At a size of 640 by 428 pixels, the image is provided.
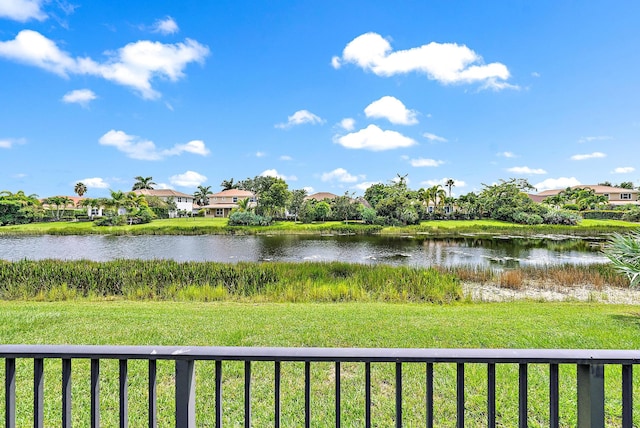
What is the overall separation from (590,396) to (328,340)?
3564 millimetres

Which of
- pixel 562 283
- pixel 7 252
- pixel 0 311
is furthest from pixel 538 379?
pixel 7 252

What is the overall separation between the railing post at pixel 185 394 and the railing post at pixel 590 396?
5.53 ft

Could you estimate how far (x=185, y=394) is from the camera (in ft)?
5.12

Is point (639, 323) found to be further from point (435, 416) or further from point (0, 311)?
point (0, 311)

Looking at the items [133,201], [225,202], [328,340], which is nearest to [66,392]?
[328,340]

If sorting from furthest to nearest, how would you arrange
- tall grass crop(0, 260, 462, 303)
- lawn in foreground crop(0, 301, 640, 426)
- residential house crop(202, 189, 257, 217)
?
residential house crop(202, 189, 257, 217) → tall grass crop(0, 260, 462, 303) → lawn in foreground crop(0, 301, 640, 426)

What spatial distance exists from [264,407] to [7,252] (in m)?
29.2

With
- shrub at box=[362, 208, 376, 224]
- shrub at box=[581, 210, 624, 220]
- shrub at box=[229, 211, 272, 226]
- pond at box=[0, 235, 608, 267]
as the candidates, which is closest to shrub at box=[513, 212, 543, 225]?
shrub at box=[581, 210, 624, 220]

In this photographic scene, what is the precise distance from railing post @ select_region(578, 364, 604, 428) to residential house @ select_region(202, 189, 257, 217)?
59.7 meters

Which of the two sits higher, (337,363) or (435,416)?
(337,363)

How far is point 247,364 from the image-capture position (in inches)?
61.8

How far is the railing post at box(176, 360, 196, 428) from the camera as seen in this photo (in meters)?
1.52

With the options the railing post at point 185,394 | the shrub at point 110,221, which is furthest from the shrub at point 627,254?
the shrub at point 110,221

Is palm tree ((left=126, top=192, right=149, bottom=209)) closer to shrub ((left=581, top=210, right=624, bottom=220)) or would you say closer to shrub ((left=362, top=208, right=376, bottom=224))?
shrub ((left=362, top=208, right=376, bottom=224))
